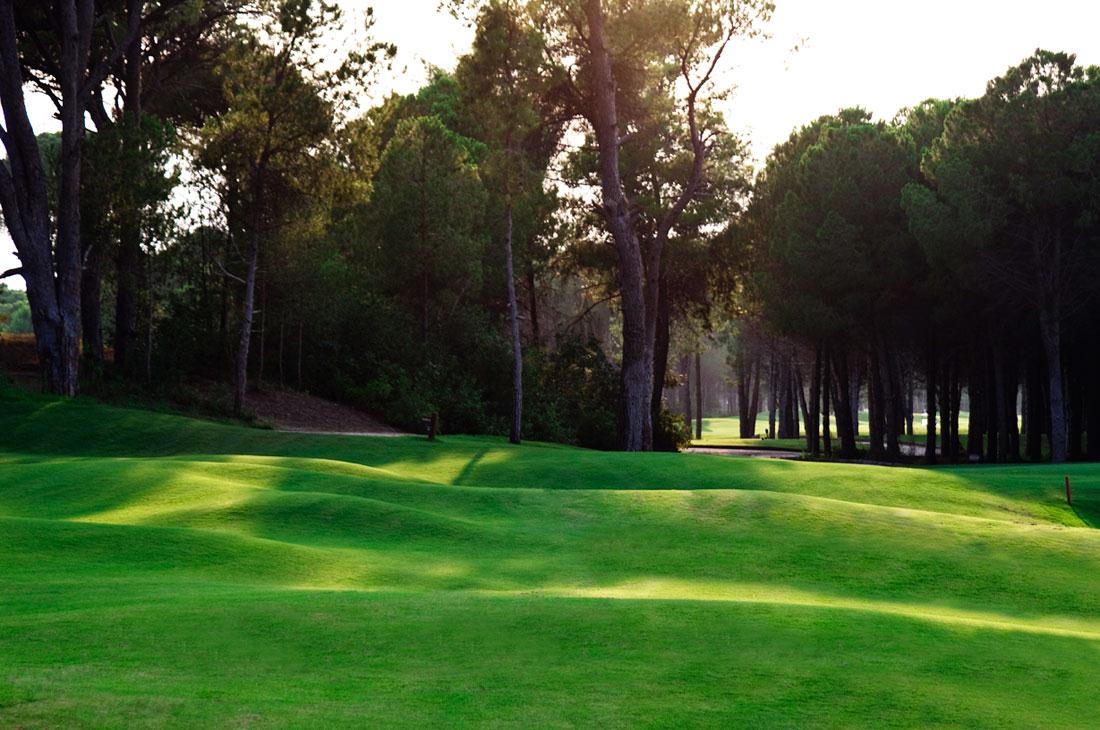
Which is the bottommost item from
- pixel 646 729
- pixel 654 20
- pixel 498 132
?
pixel 646 729

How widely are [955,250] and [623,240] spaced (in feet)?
46.5

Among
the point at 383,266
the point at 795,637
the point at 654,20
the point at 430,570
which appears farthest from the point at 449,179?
the point at 795,637

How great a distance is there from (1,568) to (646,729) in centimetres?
811

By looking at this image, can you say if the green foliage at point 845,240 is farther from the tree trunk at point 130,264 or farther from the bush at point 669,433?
the tree trunk at point 130,264

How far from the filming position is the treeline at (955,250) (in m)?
41.3

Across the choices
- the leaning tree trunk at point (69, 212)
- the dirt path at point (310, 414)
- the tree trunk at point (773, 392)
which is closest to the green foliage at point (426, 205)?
Answer: the dirt path at point (310, 414)

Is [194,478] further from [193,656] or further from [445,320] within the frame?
[445,320]

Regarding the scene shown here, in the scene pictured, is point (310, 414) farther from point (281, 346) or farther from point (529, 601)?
point (529, 601)

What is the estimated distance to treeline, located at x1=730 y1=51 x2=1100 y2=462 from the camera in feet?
136

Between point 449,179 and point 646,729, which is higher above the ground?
point 449,179

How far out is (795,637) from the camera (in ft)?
28.9

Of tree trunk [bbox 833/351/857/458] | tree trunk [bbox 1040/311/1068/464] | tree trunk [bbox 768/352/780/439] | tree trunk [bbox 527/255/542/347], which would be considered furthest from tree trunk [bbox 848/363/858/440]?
tree trunk [bbox 1040/311/1068/464]

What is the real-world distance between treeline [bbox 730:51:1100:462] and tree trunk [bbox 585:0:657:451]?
518 inches

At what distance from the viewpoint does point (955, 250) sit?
4244 centimetres
